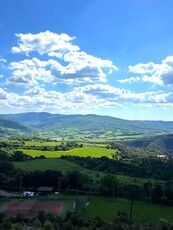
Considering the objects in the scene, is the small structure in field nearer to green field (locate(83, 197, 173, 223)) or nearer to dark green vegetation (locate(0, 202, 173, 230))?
green field (locate(83, 197, 173, 223))

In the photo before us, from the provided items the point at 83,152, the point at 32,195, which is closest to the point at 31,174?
the point at 32,195

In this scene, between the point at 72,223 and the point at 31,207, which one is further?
the point at 31,207

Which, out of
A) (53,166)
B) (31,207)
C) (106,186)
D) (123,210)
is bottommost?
(123,210)

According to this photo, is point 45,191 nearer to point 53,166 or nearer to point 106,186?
point 106,186

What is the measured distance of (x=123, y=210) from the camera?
176 feet

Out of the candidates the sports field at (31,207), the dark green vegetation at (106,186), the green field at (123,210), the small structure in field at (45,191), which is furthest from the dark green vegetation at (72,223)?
the small structure in field at (45,191)

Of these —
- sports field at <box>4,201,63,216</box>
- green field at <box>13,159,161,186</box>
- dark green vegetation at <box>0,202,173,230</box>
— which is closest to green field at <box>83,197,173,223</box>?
sports field at <box>4,201,63,216</box>

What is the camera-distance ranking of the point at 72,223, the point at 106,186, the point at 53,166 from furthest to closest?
the point at 53,166 → the point at 106,186 → the point at 72,223

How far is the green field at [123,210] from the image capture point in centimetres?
4903

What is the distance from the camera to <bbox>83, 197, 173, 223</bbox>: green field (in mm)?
49031

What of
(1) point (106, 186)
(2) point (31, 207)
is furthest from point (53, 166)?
(2) point (31, 207)

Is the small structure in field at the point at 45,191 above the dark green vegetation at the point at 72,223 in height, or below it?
below

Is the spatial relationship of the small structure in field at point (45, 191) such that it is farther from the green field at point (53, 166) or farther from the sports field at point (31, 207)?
the green field at point (53, 166)

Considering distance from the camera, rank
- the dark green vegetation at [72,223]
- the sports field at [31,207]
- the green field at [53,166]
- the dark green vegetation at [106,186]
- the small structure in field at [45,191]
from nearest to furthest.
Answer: the dark green vegetation at [72,223] < the dark green vegetation at [106,186] < the sports field at [31,207] < the small structure in field at [45,191] < the green field at [53,166]
